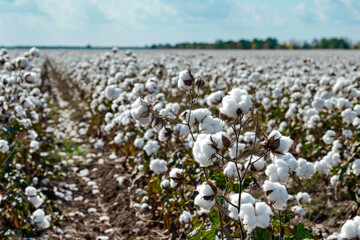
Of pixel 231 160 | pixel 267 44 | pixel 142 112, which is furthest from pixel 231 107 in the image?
pixel 267 44

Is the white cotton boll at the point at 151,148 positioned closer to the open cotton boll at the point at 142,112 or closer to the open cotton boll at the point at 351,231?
the open cotton boll at the point at 142,112

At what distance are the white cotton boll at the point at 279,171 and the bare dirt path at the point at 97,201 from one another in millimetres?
2583

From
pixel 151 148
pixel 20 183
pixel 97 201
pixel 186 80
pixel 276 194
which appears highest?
pixel 186 80

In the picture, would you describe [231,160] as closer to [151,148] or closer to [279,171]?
[279,171]

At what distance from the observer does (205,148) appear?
1.74 m

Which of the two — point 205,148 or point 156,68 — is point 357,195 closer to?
point 205,148

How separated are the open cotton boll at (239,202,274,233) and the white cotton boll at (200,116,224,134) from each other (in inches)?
22.2

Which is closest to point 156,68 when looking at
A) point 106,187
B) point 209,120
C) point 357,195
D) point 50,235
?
point 106,187

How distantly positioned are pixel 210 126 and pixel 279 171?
1.55 ft

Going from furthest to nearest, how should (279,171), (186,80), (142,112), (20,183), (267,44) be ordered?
(267,44)
(20,183)
(186,80)
(142,112)
(279,171)

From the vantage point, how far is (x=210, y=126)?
2.14 meters

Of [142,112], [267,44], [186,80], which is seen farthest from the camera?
[267,44]

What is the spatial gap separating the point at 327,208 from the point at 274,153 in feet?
10.5

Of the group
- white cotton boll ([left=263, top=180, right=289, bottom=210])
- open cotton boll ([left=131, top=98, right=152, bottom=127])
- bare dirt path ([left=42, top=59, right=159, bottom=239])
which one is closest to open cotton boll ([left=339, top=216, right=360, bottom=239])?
white cotton boll ([left=263, top=180, right=289, bottom=210])
